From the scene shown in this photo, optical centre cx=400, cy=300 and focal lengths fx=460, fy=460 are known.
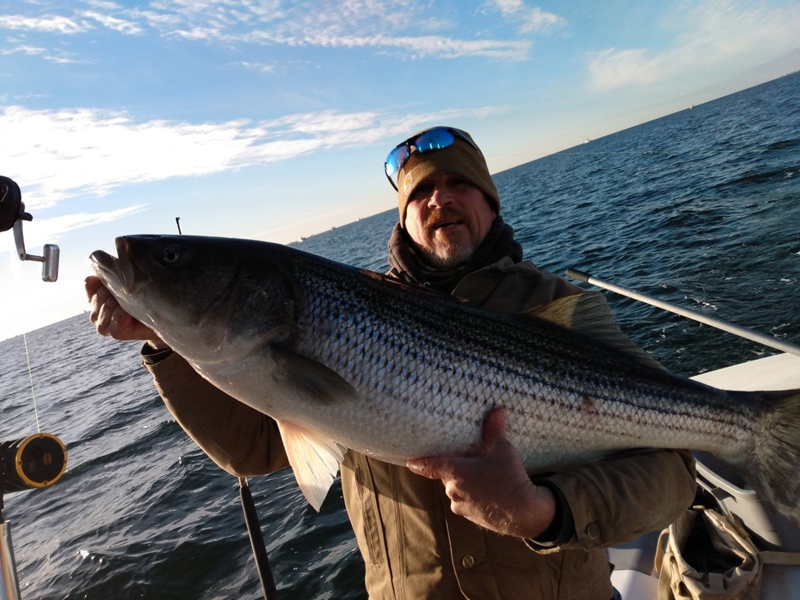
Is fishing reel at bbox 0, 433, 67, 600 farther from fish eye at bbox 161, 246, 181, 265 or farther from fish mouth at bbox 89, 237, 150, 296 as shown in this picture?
fish eye at bbox 161, 246, 181, 265

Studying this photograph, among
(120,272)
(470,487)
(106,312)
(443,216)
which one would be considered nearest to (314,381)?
(470,487)

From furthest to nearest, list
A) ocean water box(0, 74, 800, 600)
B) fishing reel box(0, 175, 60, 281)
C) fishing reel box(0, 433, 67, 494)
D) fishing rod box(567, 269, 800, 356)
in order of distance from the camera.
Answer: ocean water box(0, 74, 800, 600) < fishing rod box(567, 269, 800, 356) < fishing reel box(0, 433, 67, 494) < fishing reel box(0, 175, 60, 281)

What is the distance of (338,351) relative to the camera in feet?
9.04

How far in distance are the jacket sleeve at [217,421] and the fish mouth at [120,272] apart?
61cm

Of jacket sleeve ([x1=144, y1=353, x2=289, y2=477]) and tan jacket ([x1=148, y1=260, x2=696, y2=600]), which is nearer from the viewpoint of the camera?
tan jacket ([x1=148, y1=260, x2=696, y2=600])

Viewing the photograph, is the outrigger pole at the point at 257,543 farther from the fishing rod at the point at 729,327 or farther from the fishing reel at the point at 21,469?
the fishing rod at the point at 729,327

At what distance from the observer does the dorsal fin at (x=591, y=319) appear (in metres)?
3.19

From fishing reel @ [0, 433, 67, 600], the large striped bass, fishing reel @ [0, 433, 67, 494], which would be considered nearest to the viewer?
the large striped bass

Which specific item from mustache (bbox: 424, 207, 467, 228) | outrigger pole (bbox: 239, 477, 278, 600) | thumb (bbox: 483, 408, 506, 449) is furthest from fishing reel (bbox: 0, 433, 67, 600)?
mustache (bbox: 424, 207, 467, 228)

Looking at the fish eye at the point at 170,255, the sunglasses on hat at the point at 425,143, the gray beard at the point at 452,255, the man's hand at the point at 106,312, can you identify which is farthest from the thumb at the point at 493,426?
the sunglasses on hat at the point at 425,143

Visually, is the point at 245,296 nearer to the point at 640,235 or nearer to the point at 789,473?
the point at 789,473

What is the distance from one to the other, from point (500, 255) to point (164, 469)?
1152 cm

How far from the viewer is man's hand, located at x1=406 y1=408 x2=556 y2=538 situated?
242 centimetres

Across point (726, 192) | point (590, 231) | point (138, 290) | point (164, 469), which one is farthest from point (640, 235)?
point (138, 290)
